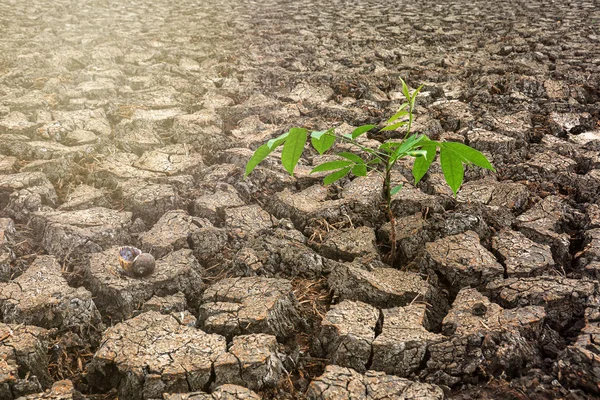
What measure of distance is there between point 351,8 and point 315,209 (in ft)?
16.7

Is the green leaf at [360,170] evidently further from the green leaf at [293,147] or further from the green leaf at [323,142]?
the green leaf at [293,147]

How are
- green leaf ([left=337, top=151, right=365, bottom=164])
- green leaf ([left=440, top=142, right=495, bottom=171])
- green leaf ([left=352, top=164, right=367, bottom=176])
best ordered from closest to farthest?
green leaf ([left=440, top=142, right=495, bottom=171]) → green leaf ([left=337, top=151, right=365, bottom=164]) → green leaf ([left=352, top=164, right=367, bottom=176])

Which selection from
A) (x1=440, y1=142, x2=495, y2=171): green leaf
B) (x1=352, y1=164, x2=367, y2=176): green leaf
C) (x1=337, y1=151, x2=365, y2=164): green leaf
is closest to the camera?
(x1=440, y1=142, x2=495, y2=171): green leaf

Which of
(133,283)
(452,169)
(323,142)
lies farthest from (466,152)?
(133,283)

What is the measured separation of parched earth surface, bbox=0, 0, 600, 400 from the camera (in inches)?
50.8

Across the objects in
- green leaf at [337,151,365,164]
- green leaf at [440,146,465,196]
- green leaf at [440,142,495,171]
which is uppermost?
green leaf at [440,142,495,171]

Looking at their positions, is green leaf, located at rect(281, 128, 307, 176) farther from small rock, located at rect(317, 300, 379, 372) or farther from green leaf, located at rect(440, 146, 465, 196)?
small rock, located at rect(317, 300, 379, 372)

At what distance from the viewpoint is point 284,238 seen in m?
1.82

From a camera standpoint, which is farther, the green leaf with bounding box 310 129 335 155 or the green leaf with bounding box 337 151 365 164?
the green leaf with bounding box 337 151 365 164

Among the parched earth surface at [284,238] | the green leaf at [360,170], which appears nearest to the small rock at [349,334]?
the parched earth surface at [284,238]

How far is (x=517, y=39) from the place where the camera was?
448cm

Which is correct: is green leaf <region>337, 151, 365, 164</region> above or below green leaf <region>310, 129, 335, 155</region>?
below

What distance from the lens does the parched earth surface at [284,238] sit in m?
1.29

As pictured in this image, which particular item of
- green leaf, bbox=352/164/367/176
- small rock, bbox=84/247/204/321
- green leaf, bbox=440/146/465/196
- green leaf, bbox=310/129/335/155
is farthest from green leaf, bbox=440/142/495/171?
small rock, bbox=84/247/204/321
